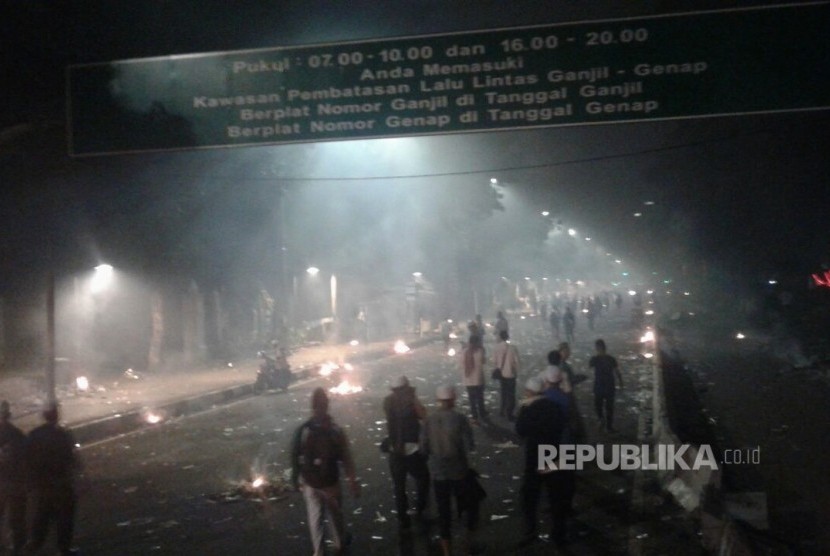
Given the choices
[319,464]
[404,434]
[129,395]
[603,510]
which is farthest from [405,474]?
[129,395]

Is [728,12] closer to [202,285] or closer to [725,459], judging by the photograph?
[725,459]

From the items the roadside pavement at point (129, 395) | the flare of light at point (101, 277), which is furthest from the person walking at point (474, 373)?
the flare of light at point (101, 277)

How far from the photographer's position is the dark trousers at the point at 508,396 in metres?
15.9

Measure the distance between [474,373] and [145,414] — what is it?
8935 mm

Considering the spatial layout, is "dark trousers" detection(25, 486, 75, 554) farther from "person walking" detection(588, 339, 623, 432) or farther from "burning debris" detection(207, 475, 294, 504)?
"person walking" detection(588, 339, 623, 432)

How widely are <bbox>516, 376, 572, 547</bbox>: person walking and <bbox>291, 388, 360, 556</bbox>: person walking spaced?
5.80 feet

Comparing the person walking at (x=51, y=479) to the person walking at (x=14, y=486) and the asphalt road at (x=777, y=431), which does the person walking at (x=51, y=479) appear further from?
the asphalt road at (x=777, y=431)

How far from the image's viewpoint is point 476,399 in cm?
1595

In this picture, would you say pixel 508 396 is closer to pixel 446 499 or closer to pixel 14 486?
pixel 446 499

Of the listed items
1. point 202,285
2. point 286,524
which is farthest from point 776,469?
point 202,285

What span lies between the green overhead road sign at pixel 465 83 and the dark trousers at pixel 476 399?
7.38 meters

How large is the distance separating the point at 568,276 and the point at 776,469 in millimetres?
129767

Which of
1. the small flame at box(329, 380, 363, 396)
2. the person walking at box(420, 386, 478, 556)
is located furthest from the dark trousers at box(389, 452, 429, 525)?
the small flame at box(329, 380, 363, 396)

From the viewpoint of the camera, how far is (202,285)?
33.6 metres
